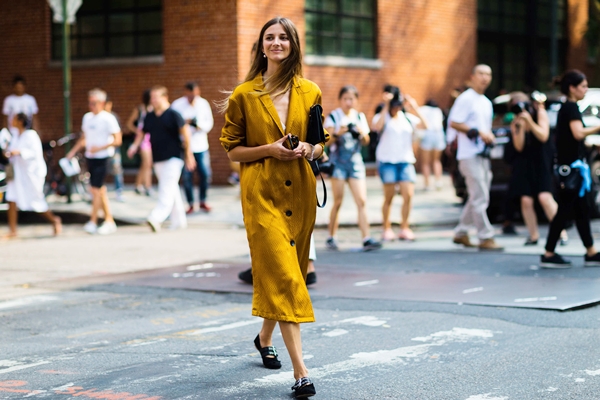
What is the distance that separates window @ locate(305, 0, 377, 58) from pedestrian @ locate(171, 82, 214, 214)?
183 inches

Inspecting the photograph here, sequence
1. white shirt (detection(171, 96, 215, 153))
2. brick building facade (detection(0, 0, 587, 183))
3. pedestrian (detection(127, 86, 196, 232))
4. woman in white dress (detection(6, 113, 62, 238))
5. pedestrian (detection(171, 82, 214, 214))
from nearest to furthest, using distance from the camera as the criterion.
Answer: woman in white dress (detection(6, 113, 62, 238)), pedestrian (detection(127, 86, 196, 232)), pedestrian (detection(171, 82, 214, 214)), white shirt (detection(171, 96, 215, 153)), brick building facade (detection(0, 0, 587, 183))

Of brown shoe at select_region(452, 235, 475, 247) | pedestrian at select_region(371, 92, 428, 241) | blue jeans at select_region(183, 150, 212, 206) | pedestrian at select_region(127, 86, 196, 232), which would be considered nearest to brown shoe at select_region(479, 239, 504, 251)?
brown shoe at select_region(452, 235, 475, 247)

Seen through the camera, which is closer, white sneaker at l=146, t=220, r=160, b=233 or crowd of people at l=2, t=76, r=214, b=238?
crowd of people at l=2, t=76, r=214, b=238

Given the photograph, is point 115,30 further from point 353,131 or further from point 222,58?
point 353,131

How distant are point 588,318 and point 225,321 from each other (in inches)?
103

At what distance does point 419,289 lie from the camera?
29.1 feet

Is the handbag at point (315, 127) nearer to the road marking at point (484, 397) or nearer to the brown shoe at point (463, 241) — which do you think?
the road marking at point (484, 397)

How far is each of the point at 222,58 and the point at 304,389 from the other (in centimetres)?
1500

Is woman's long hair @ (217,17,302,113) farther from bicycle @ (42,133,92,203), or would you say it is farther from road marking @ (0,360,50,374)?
bicycle @ (42,133,92,203)

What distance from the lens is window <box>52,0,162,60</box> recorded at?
20.6 metres

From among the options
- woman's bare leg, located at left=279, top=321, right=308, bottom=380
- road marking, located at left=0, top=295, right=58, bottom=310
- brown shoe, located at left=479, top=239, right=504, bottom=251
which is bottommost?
road marking, located at left=0, top=295, right=58, bottom=310

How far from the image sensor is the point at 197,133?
1655 centimetres

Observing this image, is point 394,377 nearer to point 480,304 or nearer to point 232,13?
point 480,304

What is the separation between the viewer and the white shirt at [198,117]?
1655cm
